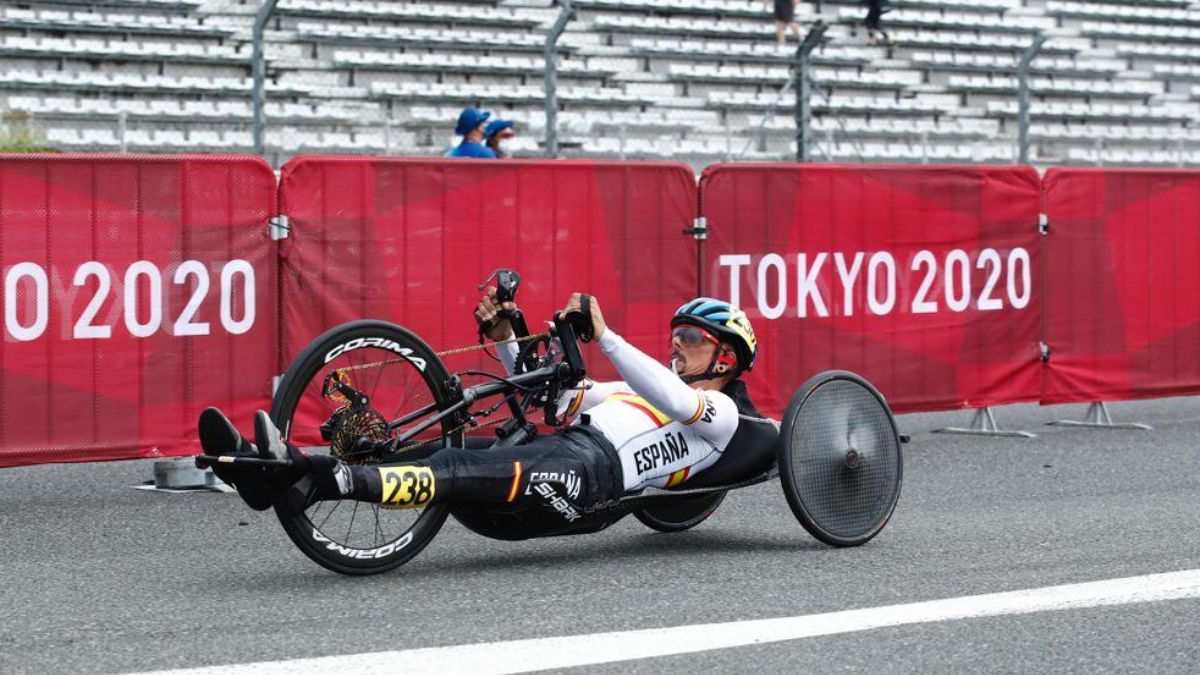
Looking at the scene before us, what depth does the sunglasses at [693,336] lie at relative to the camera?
6086 mm

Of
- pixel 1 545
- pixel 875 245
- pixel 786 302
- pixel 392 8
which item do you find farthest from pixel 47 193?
pixel 392 8

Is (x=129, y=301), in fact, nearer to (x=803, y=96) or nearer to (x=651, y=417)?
(x=651, y=417)

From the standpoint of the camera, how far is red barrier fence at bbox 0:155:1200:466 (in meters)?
7.46

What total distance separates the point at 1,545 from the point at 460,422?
6.32 feet

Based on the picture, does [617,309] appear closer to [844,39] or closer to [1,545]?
[1,545]

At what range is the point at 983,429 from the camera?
10211 mm

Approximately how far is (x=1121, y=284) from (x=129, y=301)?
6.14 metres

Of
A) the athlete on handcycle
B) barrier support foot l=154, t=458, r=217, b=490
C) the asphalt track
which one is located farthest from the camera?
barrier support foot l=154, t=458, r=217, b=490

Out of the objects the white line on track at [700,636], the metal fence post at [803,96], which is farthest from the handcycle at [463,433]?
the metal fence post at [803,96]

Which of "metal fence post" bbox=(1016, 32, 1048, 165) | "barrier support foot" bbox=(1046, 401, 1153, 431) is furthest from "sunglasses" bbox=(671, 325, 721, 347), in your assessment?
"metal fence post" bbox=(1016, 32, 1048, 165)

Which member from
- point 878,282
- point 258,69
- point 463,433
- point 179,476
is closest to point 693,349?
point 463,433

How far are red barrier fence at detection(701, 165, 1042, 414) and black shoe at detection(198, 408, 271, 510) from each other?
4.62 metres

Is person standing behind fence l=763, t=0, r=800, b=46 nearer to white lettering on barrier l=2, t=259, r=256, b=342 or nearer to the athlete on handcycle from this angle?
white lettering on barrier l=2, t=259, r=256, b=342

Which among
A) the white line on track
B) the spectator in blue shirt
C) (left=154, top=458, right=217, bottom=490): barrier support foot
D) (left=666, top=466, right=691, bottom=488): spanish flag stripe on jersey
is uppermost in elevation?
the spectator in blue shirt
